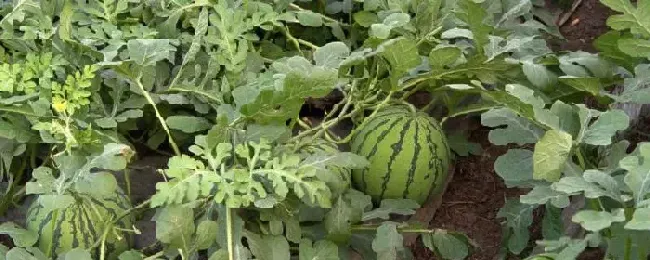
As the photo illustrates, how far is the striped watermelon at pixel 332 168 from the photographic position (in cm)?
194

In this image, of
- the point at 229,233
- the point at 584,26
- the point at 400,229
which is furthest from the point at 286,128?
the point at 584,26

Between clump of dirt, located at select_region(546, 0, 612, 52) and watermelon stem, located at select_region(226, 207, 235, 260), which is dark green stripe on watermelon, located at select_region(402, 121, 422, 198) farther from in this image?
clump of dirt, located at select_region(546, 0, 612, 52)

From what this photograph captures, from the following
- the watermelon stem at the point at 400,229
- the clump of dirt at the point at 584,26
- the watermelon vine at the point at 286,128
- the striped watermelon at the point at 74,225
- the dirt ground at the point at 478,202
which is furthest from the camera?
the clump of dirt at the point at 584,26

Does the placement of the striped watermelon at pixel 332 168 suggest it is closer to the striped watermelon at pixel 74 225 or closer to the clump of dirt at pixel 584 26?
the striped watermelon at pixel 74 225

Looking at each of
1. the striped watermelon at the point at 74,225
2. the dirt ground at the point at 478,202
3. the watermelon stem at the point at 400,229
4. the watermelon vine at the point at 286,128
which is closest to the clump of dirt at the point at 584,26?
the watermelon vine at the point at 286,128

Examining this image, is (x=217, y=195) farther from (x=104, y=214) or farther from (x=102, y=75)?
(x=102, y=75)

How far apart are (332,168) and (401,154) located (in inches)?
8.1

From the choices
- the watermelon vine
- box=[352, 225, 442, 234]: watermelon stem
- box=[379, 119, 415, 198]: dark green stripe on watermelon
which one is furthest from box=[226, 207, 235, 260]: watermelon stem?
box=[379, 119, 415, 198]: dark green stripe on watermelon

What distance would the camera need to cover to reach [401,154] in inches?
83.0

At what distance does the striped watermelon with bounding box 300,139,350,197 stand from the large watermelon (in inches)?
3.3

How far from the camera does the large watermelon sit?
2.11 meters

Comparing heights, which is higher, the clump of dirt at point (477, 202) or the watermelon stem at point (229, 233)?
the watermelon stem at point (229, 233)

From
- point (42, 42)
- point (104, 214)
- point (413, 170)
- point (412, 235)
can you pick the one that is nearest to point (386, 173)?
point (413, 170)

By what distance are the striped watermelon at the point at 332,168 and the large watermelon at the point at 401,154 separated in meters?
0.08
